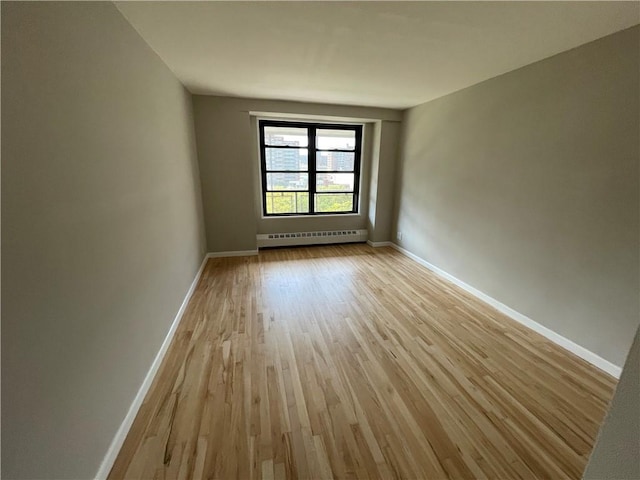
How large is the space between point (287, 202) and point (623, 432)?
4.51 m

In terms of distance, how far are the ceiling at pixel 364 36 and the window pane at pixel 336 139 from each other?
5.91ft

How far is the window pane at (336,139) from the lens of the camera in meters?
4.72

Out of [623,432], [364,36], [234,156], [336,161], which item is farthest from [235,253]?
[623,432]

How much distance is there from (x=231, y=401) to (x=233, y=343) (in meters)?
0.60

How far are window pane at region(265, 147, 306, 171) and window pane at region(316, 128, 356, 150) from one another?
0.34 meters

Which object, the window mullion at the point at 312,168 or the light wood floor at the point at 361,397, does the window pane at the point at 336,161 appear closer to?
the window mullion at the point at 312,168

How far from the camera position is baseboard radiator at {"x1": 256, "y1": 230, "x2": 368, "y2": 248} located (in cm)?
472

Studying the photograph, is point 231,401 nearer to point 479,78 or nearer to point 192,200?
point 192,200

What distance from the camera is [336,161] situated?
4.88 metres

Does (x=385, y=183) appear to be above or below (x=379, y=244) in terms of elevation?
above

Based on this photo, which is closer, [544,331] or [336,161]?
[544,331]

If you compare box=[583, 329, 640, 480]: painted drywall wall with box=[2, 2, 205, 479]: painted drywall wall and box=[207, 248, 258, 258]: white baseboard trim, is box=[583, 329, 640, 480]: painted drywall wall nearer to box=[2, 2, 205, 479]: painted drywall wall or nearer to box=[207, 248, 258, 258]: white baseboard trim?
box=[2, 2, 205, 479]: painted drywall wall

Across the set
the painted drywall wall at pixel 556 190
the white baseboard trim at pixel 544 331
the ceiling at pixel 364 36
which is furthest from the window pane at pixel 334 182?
the white baseboard trim at pixel 544 331

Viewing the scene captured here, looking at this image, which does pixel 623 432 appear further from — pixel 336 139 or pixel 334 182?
pixel 336 139
